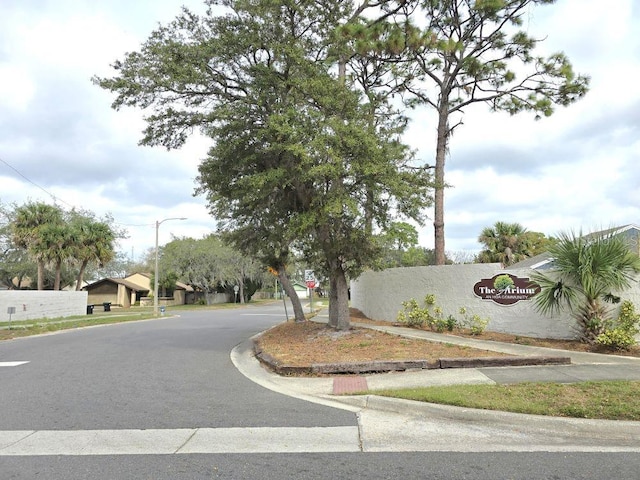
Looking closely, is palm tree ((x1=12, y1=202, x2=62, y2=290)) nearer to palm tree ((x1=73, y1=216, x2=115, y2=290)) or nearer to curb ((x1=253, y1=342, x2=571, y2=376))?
palm tree ((x1=73, y1=216, x2=115, y2=290))

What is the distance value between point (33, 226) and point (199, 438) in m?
33.2

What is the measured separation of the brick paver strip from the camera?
7367 mm

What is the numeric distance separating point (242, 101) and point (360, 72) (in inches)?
334

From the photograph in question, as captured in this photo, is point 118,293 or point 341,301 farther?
point 118,293

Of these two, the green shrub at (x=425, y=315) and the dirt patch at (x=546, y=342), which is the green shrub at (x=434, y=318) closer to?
the green shrub at (x=425, y=315)

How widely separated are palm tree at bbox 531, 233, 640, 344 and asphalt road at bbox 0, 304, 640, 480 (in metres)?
6.36

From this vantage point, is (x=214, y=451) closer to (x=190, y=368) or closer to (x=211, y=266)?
(x=190, y=368)

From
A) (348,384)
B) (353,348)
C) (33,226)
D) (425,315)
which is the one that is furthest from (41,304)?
(348,384)

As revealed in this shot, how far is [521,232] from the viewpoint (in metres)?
28.1

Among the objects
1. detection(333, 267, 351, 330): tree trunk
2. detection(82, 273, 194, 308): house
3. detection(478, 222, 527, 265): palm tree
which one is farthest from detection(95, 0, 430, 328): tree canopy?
detection(82, 273, 194, 308): house

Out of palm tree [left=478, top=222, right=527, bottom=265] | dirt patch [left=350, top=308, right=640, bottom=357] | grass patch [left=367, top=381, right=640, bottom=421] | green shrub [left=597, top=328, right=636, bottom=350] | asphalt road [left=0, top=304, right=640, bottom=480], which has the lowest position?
asphalt road [left=0, top=304, right=640, bottom=480]

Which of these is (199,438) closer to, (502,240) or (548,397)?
(548,397)

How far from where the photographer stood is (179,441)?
17.4ft

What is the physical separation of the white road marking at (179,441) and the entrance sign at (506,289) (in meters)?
8.33
